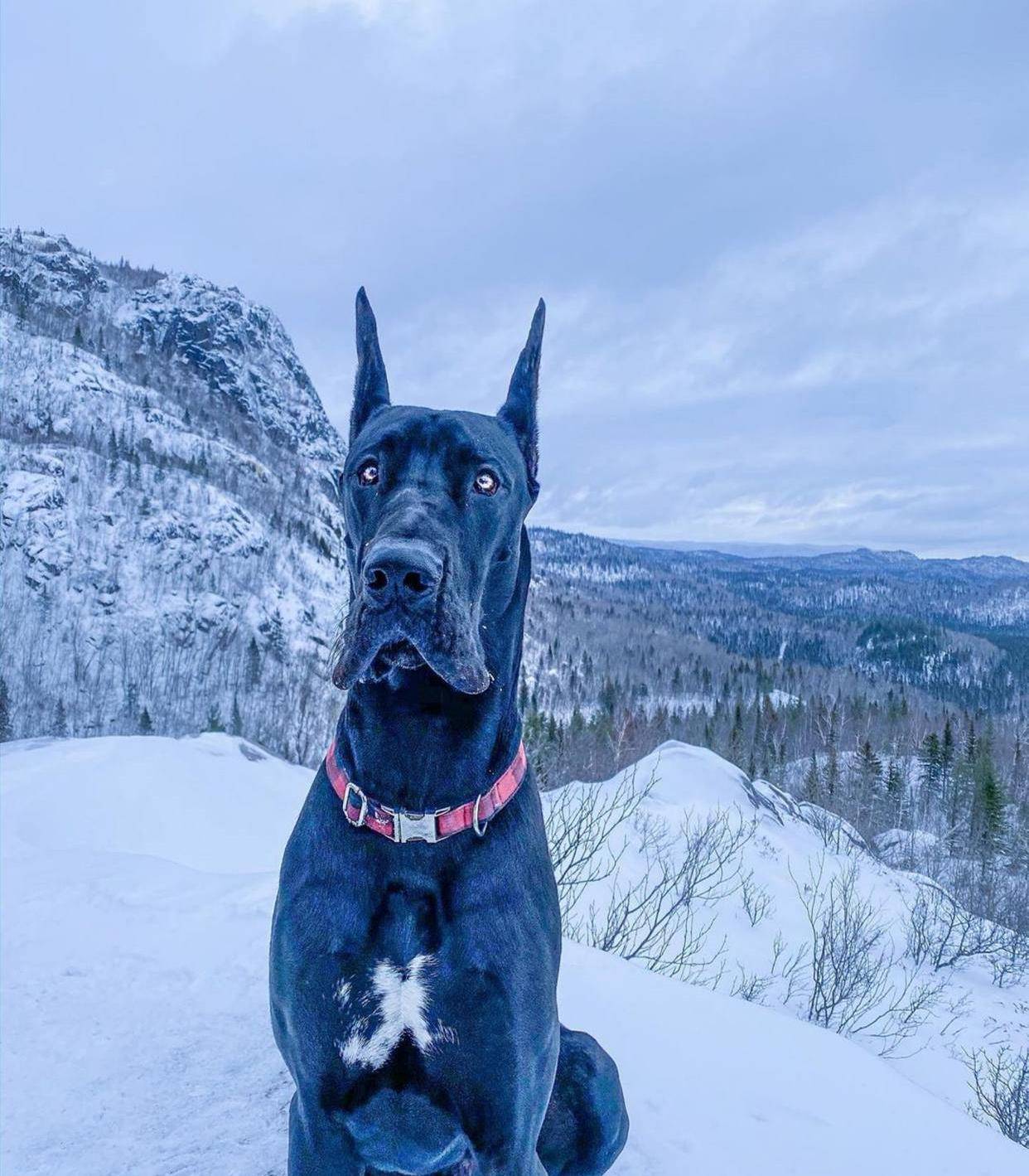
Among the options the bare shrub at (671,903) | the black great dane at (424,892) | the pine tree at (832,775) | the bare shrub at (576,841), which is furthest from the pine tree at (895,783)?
the black great dane at (424,892)

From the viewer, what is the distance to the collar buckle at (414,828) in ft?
6.44

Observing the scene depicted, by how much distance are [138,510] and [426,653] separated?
99.4m

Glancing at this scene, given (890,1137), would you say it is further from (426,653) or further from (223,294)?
(223,294)

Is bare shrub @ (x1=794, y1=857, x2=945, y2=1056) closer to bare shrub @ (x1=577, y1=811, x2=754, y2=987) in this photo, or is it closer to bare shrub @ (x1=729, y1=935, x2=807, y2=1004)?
bare shrub @ (x1=729, y1=935, x2=807, y2=1004)

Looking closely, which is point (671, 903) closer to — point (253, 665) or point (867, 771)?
point (867, 771)

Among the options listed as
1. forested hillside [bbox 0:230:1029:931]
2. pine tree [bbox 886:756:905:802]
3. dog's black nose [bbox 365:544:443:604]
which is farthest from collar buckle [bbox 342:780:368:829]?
pine tree [bbox 886:756:905:802]

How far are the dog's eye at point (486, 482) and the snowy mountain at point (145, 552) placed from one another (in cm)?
3909

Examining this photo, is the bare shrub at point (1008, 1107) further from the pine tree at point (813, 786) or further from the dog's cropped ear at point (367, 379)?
the pine tree at point (813, 786)

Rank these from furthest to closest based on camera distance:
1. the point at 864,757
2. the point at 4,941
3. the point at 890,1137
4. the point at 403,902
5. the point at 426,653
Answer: the point at 864,757
the point at 4,941
the point at 890,1137
the point at 403,902
the point at 426,653

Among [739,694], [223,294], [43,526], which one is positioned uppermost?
[223,294]

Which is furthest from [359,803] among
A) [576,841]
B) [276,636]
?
[276,636]

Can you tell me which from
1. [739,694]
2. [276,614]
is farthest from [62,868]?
[739,694]

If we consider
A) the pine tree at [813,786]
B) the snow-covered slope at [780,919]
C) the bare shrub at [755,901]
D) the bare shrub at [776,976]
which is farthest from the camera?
the pine tree at [813,786]

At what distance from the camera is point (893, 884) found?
28906 millimetres
